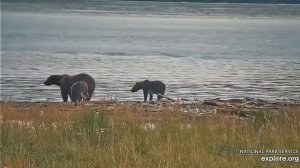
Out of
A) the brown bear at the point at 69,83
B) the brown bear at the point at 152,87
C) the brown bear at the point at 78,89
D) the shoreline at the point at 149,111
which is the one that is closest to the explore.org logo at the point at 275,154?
the shoreline at the point at 149,111

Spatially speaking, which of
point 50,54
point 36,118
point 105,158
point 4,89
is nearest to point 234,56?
point 50,54

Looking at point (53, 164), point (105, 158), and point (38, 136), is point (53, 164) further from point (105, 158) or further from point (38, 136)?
point (38, 136)

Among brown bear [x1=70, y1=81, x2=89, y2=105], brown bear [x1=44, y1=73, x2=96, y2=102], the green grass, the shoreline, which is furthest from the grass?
brown bear [x1=44, y1=73, x2=96, y2=102]

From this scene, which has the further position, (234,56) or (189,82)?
(234,56)

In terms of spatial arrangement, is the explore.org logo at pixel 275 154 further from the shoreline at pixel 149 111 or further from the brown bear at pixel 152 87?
the brown bear at pixel 152 87

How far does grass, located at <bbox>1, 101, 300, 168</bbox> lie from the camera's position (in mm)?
6910

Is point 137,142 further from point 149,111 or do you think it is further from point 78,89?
point 78,89

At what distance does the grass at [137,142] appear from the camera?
6910 millimetres

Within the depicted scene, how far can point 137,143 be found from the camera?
25.4 feet

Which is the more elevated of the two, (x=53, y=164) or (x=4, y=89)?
(x=53, y=164)

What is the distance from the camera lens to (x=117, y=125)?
887 cm

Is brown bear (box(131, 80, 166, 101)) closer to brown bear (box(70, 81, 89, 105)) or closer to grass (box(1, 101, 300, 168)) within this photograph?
brown bear (box(70, 81, 89, 105))

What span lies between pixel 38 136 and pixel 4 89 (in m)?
17.7

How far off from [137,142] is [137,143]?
4cm
